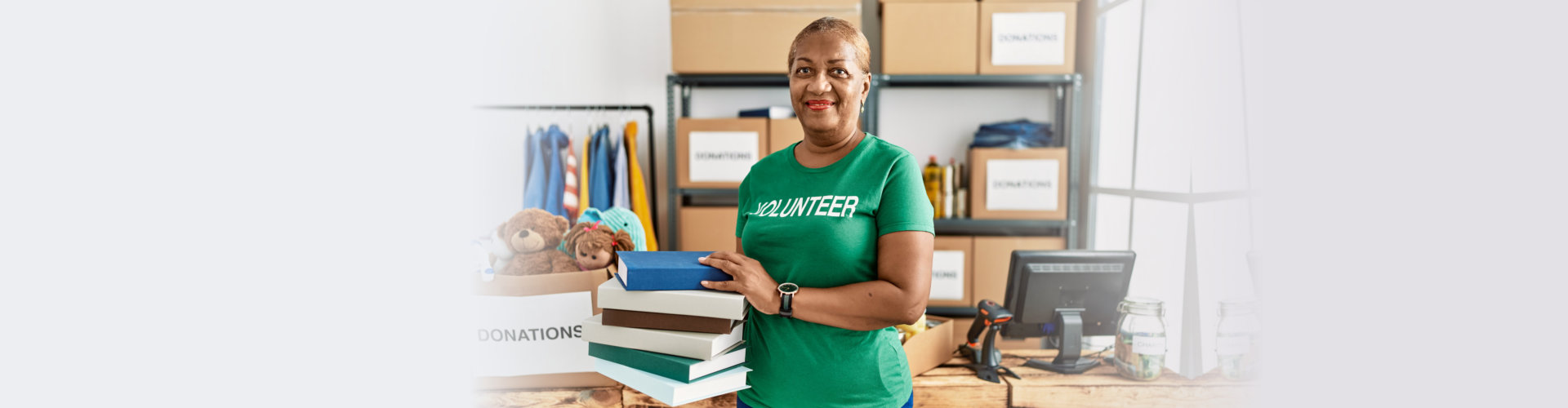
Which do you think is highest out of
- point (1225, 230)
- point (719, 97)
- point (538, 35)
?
point (538, 35)

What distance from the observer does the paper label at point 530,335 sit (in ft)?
4.56

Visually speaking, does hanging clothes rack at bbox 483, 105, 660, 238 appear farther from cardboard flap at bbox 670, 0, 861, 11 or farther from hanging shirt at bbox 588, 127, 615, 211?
cardboard flap at bbox 670, 0, 861, 11

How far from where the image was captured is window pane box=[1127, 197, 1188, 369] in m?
2.15

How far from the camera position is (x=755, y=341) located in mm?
1032

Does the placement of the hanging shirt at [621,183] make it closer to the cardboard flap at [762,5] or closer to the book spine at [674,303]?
the cardboard flap at [762,5]

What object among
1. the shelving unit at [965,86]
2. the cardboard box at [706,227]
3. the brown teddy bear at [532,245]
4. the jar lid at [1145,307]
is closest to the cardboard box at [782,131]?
the shelving unit at [965,86]

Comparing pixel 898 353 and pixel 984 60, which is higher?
pixel 984 60

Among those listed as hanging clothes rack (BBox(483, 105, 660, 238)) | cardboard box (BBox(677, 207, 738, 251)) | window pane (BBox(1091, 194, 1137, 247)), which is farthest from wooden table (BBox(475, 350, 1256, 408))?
hanging clothes rack (BBox(483, 105, 660, 238))

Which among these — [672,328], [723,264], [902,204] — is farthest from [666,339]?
[902,204]

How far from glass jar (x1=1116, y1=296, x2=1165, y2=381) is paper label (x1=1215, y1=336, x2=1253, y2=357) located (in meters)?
0.15

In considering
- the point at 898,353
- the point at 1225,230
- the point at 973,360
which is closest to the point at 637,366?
the point at 898,353

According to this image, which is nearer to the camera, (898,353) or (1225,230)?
(898,353)

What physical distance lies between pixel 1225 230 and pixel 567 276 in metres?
1.67

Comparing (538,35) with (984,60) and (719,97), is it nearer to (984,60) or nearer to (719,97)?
(719,97)
